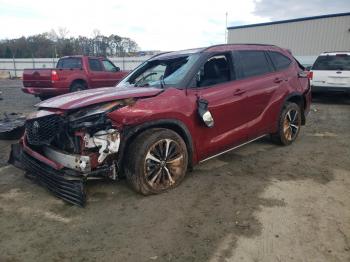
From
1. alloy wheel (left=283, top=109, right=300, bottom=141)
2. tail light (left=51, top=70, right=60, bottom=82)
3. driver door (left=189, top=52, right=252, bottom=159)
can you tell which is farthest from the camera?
tail light (left=51, top=70, right=60, bottom=82)

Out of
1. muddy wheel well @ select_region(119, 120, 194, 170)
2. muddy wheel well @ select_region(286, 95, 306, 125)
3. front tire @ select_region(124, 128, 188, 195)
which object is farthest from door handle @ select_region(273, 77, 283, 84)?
front tire @ select_region(124, 128, 188, 195)

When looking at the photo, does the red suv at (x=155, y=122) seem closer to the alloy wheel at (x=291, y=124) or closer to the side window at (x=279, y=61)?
the side window at (x=279, y=61)

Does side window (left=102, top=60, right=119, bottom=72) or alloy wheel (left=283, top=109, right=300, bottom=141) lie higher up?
side window (left=102, top=60, right=119, bottom=72)

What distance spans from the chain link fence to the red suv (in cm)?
3163

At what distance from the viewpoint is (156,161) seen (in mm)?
4141

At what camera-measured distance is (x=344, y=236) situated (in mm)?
3287

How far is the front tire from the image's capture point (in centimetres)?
396

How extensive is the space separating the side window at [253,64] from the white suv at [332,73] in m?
6.46

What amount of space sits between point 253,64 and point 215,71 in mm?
926

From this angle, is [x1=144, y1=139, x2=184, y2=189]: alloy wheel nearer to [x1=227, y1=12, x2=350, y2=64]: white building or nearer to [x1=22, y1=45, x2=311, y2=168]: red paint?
[x1=22, y1=45, x2=311, y2=168]: red paint

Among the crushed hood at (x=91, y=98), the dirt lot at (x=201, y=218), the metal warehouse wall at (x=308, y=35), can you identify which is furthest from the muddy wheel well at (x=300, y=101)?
the metal warehouse wall at (x=308, y=35)

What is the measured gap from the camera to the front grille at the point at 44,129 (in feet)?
12.9

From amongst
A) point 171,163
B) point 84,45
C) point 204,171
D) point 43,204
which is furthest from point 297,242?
point 84,45

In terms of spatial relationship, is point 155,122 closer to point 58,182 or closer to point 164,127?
point 164,127
